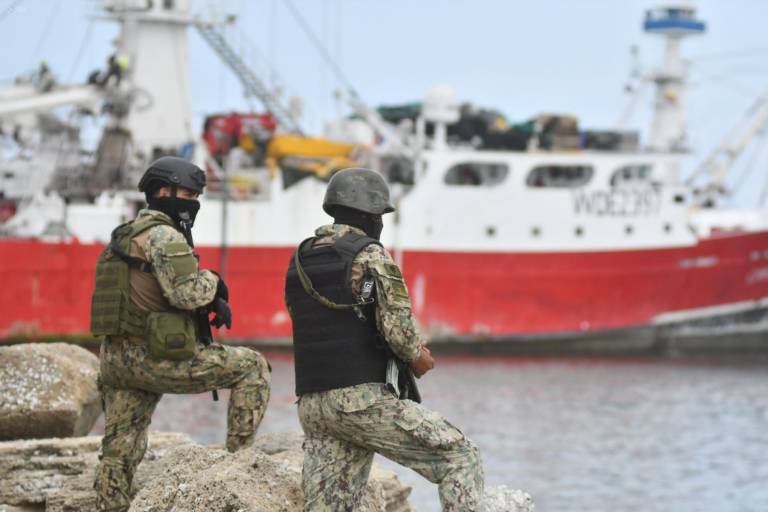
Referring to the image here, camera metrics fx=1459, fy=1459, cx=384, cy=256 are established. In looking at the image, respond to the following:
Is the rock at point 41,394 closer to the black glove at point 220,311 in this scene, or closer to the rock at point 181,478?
the rock at point 181,478

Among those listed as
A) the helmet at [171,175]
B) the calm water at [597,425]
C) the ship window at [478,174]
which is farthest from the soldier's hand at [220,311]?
the ship window at [478,174]

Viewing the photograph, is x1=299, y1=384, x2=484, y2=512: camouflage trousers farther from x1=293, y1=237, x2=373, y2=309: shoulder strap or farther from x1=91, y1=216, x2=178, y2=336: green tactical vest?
x1=91, y1=216, x2=178, y2=336: green tactical vest

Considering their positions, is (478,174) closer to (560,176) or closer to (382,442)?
(560,176)

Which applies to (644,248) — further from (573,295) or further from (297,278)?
(297,278)

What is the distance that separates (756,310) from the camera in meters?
26.9

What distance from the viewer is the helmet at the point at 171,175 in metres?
5.25

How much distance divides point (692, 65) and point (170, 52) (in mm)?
11038

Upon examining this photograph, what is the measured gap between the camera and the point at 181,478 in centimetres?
496

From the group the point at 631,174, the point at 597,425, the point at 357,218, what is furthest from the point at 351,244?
the point at 631,174

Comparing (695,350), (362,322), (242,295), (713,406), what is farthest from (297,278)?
(695,350)

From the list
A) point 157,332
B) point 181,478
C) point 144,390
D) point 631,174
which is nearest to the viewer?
point 181,478

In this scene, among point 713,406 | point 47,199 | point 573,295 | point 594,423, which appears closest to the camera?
point 594,423

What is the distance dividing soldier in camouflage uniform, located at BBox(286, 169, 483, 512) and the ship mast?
24445 millimetres

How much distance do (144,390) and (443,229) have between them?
61.2 ft
